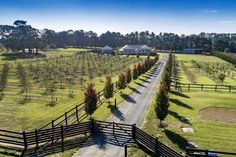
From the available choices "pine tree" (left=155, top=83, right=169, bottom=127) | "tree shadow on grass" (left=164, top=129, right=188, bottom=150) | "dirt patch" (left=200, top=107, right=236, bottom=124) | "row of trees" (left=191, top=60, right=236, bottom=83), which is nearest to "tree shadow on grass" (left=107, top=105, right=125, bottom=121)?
"pine tree" (left=155, top=83, right=169, bottom=127)

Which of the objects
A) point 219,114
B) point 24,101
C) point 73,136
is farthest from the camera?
point 24,101

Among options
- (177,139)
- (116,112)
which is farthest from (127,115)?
(177,139)

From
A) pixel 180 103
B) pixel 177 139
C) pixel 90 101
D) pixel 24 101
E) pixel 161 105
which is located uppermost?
pixel 90 101

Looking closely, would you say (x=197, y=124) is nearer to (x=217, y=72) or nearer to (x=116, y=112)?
(x=116, y=112)

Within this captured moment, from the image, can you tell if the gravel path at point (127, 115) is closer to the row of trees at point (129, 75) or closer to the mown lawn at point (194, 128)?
the mown lawn at point (194, 128)

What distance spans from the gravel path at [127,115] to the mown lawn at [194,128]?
1.16 m

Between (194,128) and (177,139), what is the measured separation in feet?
13.5

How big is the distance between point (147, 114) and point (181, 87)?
22.3 metres

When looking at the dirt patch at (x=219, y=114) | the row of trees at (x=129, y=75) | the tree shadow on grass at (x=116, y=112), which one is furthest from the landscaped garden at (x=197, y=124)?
the row of trees at (x=129, y=75)

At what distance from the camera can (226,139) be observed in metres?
23.8

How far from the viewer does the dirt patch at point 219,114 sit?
3027cm

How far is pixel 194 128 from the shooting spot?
Answer: 26.6 meters

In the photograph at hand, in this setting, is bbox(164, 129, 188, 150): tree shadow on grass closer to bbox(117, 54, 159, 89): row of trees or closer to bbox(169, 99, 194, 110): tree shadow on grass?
bbox(169, 99, 194, 110): tree shadow on grass

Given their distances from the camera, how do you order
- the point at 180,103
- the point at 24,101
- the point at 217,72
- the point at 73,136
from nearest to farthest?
the point at 73,136 → the point at 180,103 → the point at 24,101 → the point at 217,72
